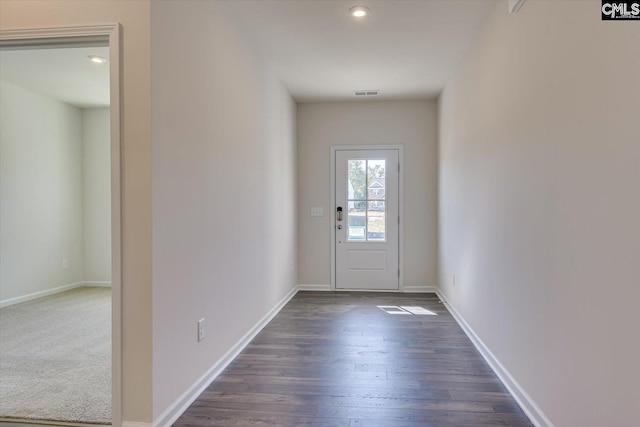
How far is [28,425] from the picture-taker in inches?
78.6

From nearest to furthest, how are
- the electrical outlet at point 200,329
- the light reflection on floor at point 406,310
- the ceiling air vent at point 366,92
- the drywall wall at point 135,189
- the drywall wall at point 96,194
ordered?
the drywall wall at point 135,189 → the electrical outlet at point 200,329 → the light reflection on floor at point 406,310 → the ceiling air vent at point 366,92 → the drywall wall at point 96,194

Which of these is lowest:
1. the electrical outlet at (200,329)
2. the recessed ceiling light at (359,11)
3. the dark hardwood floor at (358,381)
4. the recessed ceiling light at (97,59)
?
the dark hardwood floor at (358,381)

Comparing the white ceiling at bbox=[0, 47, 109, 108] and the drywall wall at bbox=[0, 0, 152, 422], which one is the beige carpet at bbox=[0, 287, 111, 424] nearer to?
the drywall wall at bbox=[0, 0, 152, 422]

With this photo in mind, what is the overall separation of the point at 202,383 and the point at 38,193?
4.23m

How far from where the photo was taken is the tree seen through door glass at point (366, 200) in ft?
18.1

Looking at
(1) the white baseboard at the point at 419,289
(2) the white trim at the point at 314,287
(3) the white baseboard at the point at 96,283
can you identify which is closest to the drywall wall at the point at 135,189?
(2) the white trim at the point at 314,287

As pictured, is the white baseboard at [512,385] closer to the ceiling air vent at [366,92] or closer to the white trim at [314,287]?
the white trim at [314,287]

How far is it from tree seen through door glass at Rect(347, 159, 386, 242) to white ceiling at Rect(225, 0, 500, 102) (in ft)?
3.79

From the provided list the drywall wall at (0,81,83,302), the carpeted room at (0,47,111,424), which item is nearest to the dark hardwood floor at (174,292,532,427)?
the carpeted room at (0,47,111,424)

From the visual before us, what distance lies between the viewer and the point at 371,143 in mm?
5523

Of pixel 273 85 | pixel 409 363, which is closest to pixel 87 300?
pixel 273 85

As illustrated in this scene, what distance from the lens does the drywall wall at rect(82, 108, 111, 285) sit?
5.77m

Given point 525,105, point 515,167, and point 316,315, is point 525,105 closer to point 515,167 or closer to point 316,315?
point 515,167

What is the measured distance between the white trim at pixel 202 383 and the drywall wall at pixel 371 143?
1.98 m
